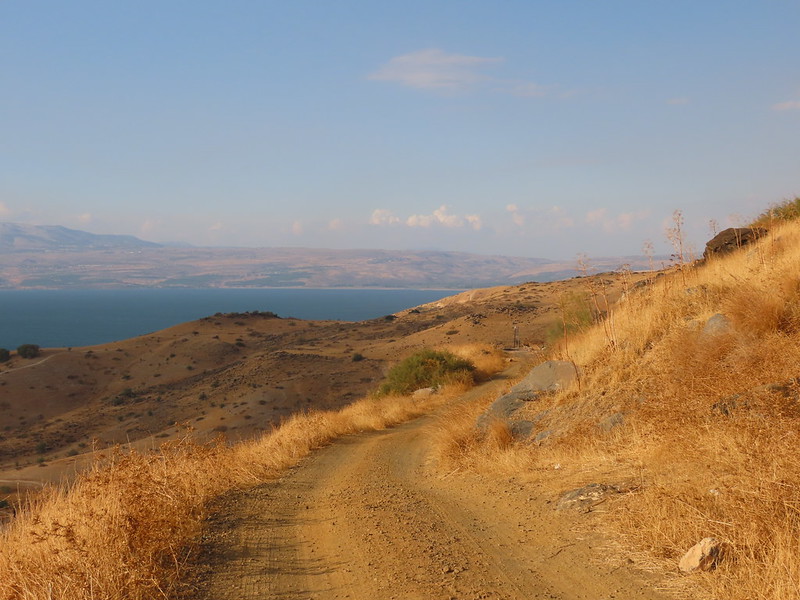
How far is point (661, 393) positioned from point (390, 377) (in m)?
16.4

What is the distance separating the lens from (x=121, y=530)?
5.61m

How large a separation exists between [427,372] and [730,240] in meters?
10.7

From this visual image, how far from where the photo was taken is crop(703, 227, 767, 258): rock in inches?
608

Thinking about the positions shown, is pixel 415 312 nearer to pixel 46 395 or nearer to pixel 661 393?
pixel 46 395

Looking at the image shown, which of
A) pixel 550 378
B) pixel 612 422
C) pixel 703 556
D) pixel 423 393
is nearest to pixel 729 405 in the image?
pixel 612 422

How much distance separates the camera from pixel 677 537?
4887 millimetres

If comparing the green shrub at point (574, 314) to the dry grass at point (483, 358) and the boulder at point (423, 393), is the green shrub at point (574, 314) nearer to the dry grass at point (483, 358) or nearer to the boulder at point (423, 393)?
the dry grass at point (483, 358)

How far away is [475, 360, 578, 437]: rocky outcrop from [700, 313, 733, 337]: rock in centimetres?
217

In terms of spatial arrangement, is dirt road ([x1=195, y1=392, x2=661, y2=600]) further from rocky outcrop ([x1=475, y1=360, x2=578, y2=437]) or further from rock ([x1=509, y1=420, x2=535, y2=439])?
rocky outcrop ([x1=475, y1=360, x2=578, y2=437])

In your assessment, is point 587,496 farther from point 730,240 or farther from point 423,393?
point 423,393

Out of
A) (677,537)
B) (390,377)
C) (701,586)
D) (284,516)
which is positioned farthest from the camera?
(390,377)

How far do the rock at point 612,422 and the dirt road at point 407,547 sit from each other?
1.50 m

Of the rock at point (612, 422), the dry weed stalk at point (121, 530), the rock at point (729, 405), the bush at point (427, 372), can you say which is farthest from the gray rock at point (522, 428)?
the bush at point (427, 372)

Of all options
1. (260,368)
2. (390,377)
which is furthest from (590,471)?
(260,368)
